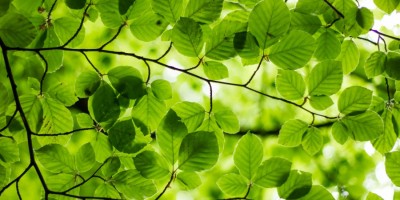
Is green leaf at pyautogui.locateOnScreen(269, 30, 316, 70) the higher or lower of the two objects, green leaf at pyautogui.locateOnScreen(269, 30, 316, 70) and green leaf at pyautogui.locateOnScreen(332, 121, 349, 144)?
the higher

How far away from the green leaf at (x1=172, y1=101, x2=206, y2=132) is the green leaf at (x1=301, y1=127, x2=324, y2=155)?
0.98 feet

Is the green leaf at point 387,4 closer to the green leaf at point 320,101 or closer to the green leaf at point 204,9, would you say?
the green leaf at point 320,101

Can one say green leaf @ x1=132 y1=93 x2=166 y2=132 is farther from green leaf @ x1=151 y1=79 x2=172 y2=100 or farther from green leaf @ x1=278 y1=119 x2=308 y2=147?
green leaf @ x1=278 y1=119 x2=308 y2=147

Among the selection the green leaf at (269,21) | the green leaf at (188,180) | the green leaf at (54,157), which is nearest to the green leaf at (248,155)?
the green leaf at (188,180)

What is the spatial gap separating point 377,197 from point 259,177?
0.27 m

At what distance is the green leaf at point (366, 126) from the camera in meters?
0.95

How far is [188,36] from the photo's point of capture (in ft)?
2.82

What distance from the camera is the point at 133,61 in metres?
3.65

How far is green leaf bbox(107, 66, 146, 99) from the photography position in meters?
0.94

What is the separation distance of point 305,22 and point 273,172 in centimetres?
41

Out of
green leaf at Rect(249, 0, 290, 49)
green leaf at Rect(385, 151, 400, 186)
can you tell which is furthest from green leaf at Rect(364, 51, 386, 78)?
green leaf at Rect(249, 0, 290, 49)

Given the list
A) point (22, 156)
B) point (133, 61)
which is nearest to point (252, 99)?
point (133, 61)

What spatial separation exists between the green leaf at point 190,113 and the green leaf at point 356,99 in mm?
358

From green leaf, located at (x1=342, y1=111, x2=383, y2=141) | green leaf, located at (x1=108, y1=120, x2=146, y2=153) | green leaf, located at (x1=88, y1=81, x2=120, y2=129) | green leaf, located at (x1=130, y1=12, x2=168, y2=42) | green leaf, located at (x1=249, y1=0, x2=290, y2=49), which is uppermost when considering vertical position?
green leaf, located at (x1=249, y1=0, x2=290, y2=49)
